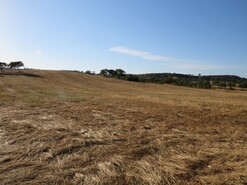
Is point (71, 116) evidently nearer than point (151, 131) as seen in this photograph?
No

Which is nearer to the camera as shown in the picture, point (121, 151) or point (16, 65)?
point (121, 151)

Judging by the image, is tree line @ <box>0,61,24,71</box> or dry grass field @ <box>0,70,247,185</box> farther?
tree line @ <box>0,61,24,71</box>

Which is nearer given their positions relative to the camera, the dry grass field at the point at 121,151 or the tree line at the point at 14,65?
the dry grass field at the point at 121,151

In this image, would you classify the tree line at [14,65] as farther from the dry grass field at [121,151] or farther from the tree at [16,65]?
the dry grass field at [121,151]

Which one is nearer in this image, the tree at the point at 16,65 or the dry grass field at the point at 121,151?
the dry grass field at the point at 121,151

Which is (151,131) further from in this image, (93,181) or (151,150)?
(93,181)

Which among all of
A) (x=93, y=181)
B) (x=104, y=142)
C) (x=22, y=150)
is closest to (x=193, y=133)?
(x=104, y=142)

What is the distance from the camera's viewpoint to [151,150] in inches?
263

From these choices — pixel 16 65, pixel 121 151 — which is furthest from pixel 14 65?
pixel 121 151

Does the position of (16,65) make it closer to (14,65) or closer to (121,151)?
(14,65)

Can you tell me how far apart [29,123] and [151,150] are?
5071 mm

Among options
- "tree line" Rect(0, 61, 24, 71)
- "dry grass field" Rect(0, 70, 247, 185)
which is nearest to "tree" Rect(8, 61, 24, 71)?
"tree line" Rect(0, 61, 24, 71)

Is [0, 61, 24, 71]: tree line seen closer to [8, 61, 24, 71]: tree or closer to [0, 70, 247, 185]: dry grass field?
[8, 61, 24, 71]: tree

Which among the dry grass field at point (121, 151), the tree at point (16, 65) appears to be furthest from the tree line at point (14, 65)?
the dry grass field at point (121, 151)
